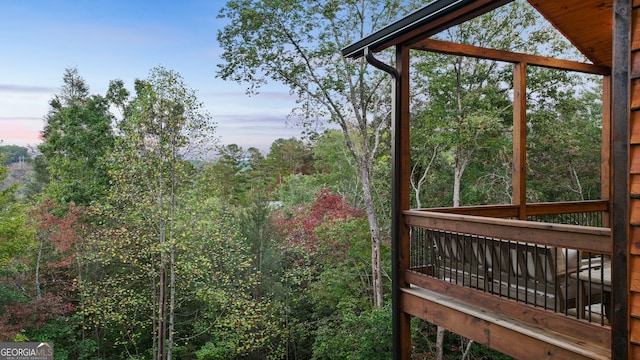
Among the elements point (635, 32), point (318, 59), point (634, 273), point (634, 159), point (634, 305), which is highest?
point (318, 59)

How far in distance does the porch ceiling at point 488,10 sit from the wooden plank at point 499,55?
0.14 meters

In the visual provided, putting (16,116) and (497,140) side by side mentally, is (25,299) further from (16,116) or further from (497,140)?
(497,140)

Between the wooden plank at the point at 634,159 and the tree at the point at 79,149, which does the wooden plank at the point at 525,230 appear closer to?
the wooden plank at the point at 634,159

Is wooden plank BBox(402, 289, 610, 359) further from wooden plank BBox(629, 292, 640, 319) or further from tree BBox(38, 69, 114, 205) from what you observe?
tree BBox(38, 69, 114, 205)

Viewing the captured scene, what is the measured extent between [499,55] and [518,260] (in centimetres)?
249

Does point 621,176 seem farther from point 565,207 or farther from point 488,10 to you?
point 565,207

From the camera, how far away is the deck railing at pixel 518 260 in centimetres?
268

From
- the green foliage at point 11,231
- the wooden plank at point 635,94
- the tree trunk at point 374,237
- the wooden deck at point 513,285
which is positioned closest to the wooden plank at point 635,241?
the wooden deck at point 513,285

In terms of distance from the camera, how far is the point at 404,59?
13.5 feet

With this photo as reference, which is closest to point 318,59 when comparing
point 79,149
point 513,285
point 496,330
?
point 79,149

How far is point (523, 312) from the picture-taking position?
2.97m

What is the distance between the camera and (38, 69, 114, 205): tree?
13148 millimetres

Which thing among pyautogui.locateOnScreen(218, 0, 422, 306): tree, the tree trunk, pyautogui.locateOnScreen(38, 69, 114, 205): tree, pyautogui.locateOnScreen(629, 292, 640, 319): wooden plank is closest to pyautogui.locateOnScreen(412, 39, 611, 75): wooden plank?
pyautogui.locateOnScreen(629, 292, 640, 319): wooden plank

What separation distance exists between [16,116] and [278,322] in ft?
38.7
